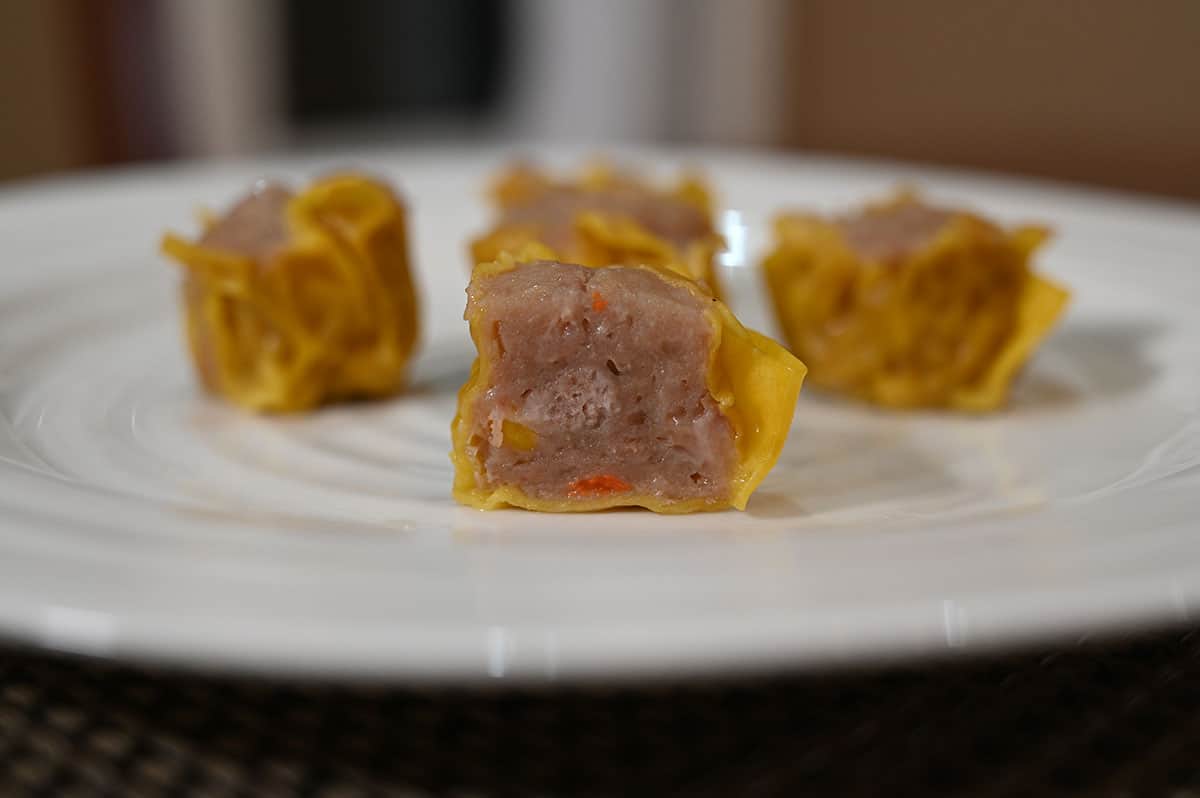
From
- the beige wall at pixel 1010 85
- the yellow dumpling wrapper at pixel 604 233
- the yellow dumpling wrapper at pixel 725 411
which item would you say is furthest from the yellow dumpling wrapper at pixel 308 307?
the beige wall at pixel 1010 85

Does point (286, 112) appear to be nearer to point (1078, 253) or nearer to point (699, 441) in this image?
point (1078, 253)

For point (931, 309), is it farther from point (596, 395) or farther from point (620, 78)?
point (620, 78)

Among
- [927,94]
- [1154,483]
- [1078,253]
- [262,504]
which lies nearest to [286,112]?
[927,94]


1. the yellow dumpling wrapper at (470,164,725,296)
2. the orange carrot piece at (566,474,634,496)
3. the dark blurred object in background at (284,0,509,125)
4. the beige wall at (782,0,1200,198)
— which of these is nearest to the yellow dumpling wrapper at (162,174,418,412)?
the yellow dumpling wrapper at (470,164,725,296)

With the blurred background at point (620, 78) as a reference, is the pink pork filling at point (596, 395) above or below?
above

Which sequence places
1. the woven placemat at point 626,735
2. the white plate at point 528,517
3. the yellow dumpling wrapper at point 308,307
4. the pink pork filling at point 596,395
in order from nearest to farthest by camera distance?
1. the white plate at point 528,517
2. the woven placemat at point 626,735
3. the pink pork filling at point 596,395
4. the yellow dumpling wrapper at point 308,307

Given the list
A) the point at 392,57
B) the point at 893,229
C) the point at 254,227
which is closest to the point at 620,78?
the point at 392,57

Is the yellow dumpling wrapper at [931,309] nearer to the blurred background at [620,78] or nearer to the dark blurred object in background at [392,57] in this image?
the blurred background at [620,78]

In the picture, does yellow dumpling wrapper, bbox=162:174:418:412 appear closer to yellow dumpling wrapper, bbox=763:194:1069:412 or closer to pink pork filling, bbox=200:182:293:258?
pink pork filling, bbox=200:182:293:258
